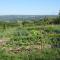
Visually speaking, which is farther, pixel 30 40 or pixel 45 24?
pixel 45 24

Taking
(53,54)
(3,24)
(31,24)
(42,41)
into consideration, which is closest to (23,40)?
(42,41)

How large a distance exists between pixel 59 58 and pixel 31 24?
43.0ft

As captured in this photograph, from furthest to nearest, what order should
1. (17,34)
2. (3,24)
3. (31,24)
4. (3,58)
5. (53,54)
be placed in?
1. (31,24)
2. (3,24)
3. (17,34)
4. (53,54)
5. (3,58)

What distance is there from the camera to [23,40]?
1224cm

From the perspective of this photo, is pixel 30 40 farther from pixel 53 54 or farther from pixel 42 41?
pixel 53 54

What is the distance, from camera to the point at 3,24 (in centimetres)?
1862

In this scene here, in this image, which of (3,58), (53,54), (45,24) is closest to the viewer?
(3,58)

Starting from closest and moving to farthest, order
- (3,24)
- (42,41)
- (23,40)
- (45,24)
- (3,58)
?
(3,58)
(42,41)
(23,40)
(45,24)
(3,24)

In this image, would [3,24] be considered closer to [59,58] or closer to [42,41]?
[42,41]

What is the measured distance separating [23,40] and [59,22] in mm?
8993

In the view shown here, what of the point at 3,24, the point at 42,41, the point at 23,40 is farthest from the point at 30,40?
the point at 3,24

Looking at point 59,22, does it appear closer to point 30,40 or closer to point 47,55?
point 30,40

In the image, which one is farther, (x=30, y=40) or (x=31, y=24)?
(x=31, y=24)

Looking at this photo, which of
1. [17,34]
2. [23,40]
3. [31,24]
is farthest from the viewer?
[31,24]
